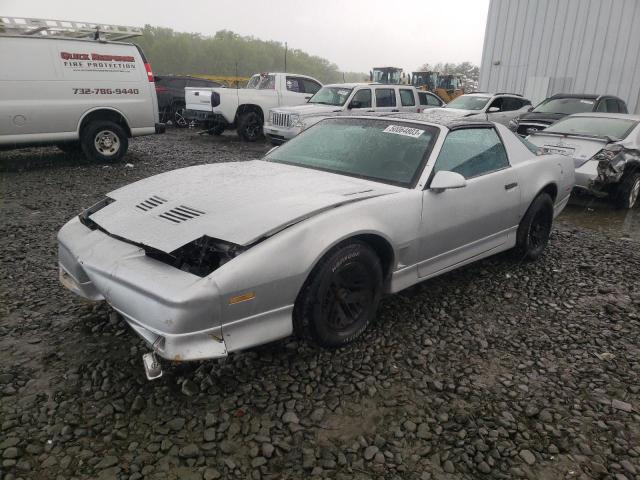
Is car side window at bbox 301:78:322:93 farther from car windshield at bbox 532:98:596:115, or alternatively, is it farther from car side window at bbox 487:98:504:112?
car windshield at bbox 532:98:596:115

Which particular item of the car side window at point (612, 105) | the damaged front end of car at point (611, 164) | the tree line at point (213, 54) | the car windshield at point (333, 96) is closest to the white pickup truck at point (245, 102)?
the car windshield at point (333, 96)

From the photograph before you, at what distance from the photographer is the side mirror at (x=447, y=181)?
296cm

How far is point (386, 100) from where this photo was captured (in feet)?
34.7

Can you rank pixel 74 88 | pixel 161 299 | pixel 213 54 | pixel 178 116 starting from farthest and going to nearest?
pixel 213 54 < pixel 178 116 < pixel 74 88 < pixel 161 299

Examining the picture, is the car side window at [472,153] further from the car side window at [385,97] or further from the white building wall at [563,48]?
the white building wall at [563,48]

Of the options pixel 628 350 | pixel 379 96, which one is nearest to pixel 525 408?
pixel 628 350

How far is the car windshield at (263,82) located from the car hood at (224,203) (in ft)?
32.3

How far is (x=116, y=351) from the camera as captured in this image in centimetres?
267

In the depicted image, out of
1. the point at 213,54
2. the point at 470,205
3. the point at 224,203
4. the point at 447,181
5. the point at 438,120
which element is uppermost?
the point at 213,54

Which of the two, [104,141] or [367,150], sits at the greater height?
[367,150]

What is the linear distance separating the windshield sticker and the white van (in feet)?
20.3

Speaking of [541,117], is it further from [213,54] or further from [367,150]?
[213,54]

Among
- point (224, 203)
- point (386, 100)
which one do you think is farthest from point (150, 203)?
point (386, 100)

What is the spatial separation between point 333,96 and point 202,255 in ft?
29.2
